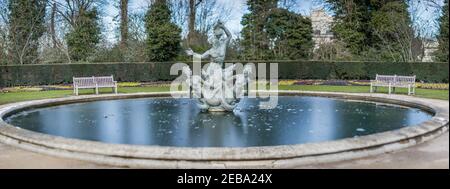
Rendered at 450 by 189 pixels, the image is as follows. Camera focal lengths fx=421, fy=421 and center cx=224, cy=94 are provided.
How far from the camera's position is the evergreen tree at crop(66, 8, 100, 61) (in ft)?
83.7

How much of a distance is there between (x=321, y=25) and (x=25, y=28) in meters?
20.3

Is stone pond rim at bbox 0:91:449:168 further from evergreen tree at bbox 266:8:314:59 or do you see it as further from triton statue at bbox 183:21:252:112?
evergreen tree at bbox 266:8:314:59

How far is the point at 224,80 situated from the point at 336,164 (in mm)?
4659

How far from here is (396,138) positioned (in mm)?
6219

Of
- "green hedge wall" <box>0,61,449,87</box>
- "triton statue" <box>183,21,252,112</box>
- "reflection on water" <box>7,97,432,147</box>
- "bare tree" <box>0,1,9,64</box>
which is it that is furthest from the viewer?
"bare tree" <box>0,1,9,64</box>

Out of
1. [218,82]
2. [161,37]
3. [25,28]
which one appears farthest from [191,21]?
[218,82]

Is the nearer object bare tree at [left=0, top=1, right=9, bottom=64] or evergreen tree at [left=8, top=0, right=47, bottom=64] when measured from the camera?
bare tree at [left=0, top=1, right=9, bottom=64]

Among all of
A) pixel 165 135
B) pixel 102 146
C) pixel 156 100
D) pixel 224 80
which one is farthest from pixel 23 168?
pixel 156 100

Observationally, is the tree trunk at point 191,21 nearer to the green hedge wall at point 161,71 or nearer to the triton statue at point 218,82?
the green hedge wall at point 161,71

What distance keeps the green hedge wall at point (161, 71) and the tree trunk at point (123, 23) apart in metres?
5.71

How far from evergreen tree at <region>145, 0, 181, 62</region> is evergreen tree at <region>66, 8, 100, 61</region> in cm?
422

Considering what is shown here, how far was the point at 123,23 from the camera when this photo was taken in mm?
28078

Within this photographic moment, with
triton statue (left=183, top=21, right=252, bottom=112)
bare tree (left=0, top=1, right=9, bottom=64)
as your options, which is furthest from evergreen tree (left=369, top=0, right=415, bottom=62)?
bare tree (left=0, top=1, right=9, bottom=64)

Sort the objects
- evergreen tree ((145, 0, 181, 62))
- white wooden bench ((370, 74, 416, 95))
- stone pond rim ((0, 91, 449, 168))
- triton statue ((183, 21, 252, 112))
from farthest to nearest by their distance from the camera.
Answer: evergreen tree ((145, 0, 181, 62)) → white wooden bench ((370, 74, 416, 95)) → triton statue ((183, 21, 252, 112)) → stone pond rim ((0, 91, 449, 168))
